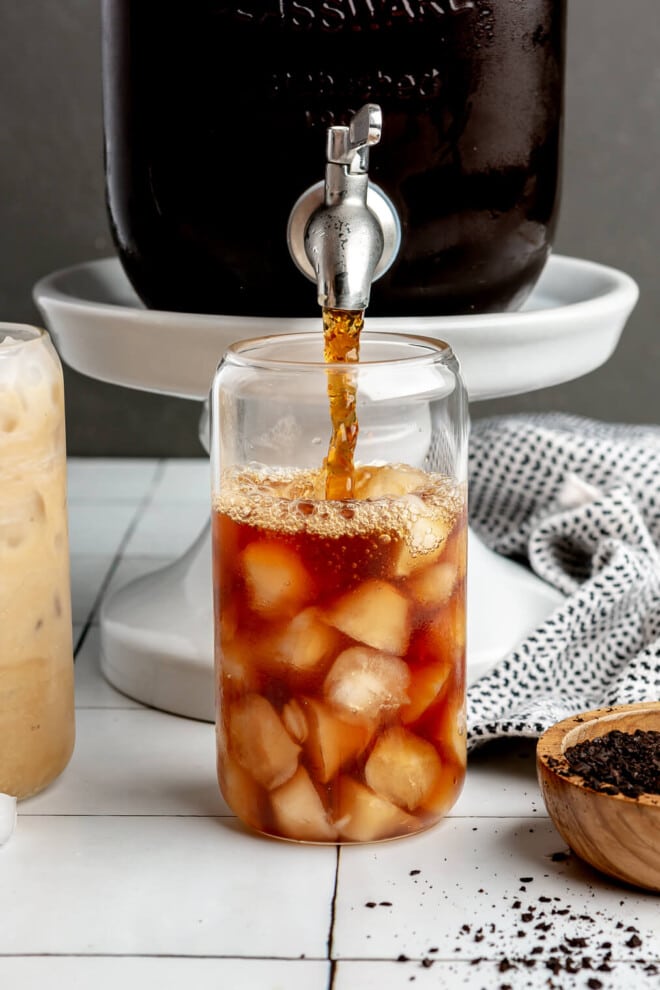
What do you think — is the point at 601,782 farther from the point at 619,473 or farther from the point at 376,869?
the point at 619,473

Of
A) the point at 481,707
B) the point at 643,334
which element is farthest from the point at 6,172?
the point at 481,707

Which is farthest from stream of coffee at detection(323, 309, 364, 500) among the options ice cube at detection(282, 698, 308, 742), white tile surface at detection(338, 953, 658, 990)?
white tile surface at detection(338, 953, 658, 990)

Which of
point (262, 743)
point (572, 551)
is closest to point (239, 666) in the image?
point (262, 743)

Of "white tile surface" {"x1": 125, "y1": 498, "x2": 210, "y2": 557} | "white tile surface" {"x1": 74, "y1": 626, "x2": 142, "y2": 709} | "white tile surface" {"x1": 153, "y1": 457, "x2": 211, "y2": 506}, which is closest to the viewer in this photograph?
"white tile surface" {"x1": 74, "y1": 626, "x2": 142, "y2": 709}

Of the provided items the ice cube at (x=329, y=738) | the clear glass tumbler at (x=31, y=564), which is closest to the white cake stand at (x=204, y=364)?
the clear glass tumbler at (x=31, y=564)

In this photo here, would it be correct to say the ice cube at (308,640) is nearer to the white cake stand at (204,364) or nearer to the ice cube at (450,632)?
the ice cube at (450,632)

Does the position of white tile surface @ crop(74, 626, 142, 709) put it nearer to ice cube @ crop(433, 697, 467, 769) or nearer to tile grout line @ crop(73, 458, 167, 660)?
tile grout line @ crop(73, 458, 167, 660)

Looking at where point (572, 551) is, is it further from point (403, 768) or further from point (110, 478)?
point (110, 478)
